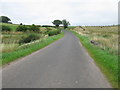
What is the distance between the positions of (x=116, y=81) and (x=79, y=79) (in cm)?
147

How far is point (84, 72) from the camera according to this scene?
283 inches

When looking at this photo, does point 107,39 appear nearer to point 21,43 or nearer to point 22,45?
point 22,45

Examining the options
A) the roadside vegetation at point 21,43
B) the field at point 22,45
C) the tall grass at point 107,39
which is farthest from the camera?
the tall grass at point 107,39

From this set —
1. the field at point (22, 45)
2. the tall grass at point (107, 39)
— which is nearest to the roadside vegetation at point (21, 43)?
the field at point (22, 45)

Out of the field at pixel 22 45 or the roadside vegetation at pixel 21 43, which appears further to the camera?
the roadside vegetation at pixel 21 43

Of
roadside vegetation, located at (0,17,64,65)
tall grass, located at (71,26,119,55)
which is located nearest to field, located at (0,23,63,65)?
roadside vegetation, located at (0,17,64,65)

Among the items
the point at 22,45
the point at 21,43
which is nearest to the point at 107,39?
the point at 22,45

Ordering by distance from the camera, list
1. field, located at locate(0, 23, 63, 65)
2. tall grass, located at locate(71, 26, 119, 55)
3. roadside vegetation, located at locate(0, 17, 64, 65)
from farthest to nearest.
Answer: tall grass, located at locate(71, 26, 119, 55), roadside vegetation, located at locate(0, 17, 64, 65), field, located at locate(0, 23, 63, 65)

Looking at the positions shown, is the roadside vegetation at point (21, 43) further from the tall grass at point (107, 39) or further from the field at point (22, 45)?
the tall grass at point (107, 39)

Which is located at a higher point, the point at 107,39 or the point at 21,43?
the point at 107,39

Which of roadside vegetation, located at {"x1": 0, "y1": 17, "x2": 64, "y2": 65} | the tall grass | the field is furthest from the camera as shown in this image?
the tall grass

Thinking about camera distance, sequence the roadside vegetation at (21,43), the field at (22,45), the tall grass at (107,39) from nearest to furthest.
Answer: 1. the field at (22,45)
2. the roadside vegetation at (21,43)
3. the tall grass at (107,39)

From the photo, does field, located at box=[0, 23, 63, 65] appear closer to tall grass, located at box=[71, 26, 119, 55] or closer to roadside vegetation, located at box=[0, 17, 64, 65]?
roadside vegetation, located at box=[0, 17, 64, 65]

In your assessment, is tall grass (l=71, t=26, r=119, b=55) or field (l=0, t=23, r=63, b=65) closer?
field (l=0, t=23, r=63, b=65)
